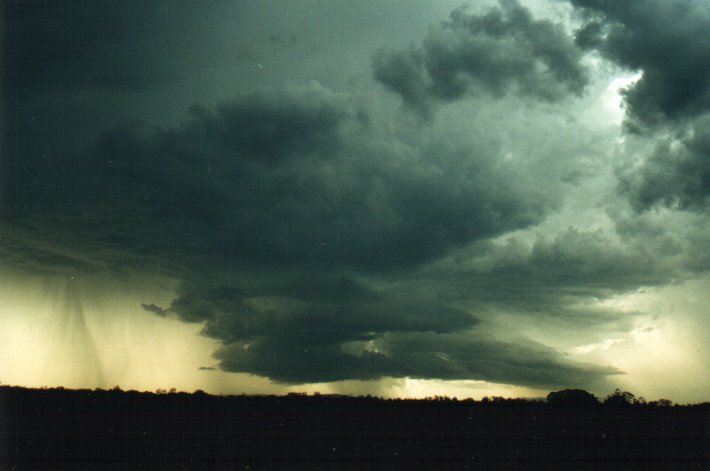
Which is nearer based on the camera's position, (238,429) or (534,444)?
(534,444)

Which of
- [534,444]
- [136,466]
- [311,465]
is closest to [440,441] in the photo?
[534,444]

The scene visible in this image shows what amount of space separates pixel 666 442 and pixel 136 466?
42550mm

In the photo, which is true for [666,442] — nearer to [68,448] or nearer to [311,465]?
[311,465]

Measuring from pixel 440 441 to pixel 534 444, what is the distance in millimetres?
7089

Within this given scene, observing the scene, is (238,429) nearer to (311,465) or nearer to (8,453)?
(8,453)

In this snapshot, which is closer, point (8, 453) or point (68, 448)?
point (8, 453)

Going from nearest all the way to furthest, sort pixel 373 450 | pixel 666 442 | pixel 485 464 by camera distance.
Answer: pixel 485 464
pixel 373 450
pixel 666 442

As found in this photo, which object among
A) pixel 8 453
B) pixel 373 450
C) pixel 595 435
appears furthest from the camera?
pixel 595 435

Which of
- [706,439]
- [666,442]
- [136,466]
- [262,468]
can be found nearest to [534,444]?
[666,442]

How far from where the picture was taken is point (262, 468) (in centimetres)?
3512

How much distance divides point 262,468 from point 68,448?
56.7ft

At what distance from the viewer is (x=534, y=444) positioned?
51.7 metres

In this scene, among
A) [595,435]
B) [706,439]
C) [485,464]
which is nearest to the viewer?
[485,464]

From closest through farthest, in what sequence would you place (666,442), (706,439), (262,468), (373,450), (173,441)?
(262,468)
(373,450)
(173,441)
(666,442)
(706,439)
